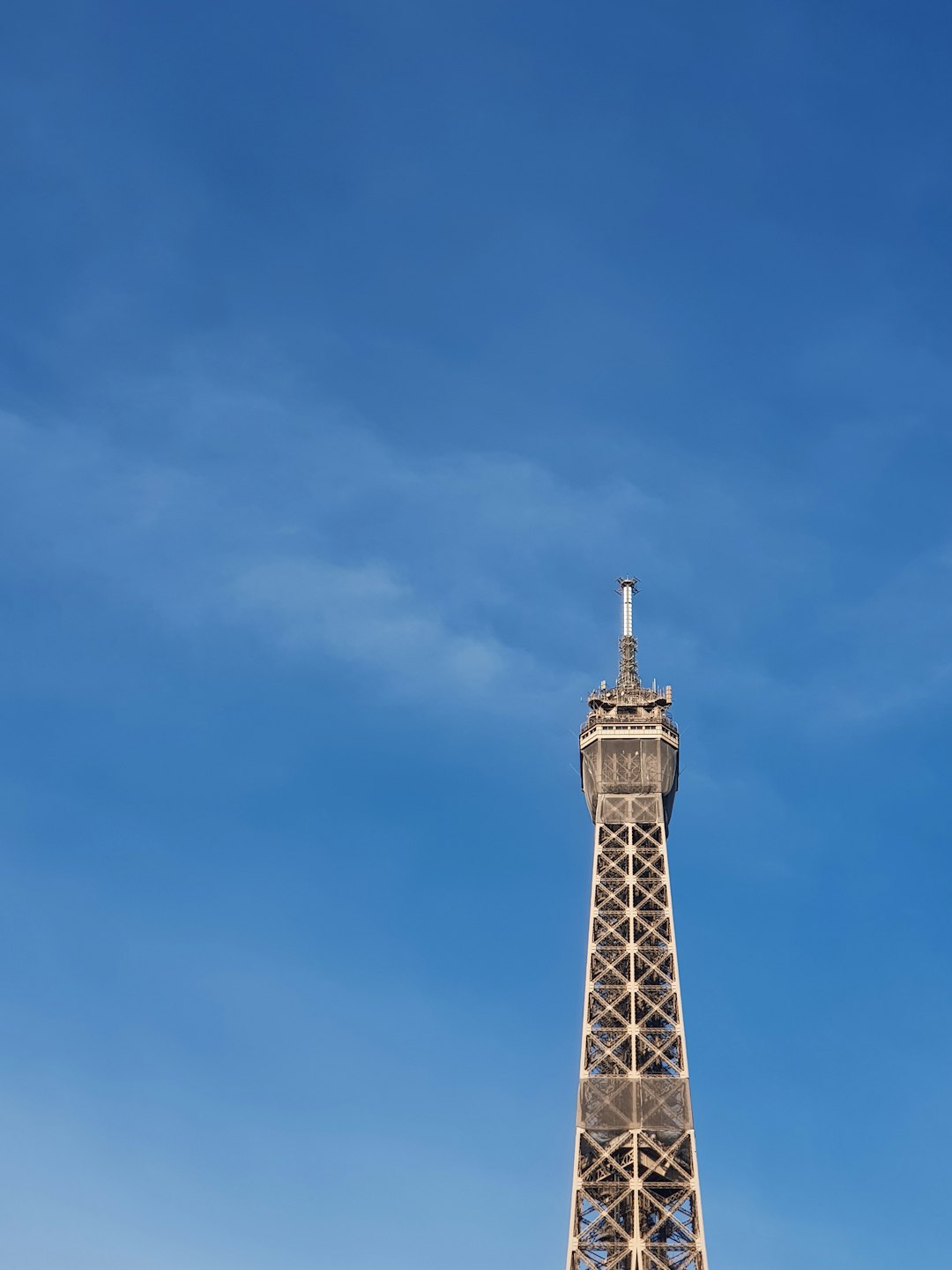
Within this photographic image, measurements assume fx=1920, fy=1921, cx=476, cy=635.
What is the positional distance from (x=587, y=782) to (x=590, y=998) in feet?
56.9

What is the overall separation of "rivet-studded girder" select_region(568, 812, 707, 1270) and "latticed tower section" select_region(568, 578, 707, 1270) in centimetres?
8

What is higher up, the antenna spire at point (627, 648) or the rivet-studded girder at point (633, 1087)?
the antenna spire at point (627, 648)

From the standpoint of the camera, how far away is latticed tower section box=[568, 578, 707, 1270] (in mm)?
117625

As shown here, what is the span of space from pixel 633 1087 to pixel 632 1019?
4956mm

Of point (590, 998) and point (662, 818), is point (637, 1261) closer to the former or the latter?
point (590, 998)

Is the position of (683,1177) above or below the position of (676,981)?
below

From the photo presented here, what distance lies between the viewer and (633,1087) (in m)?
122

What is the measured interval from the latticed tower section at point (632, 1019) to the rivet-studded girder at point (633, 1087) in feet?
0.25

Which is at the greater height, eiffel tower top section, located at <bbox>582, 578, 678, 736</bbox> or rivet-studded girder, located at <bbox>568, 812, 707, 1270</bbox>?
eiffel tower top section, located at <bbox>582, 578, 678, 736</bbox>

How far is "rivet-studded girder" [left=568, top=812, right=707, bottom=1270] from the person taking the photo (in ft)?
384

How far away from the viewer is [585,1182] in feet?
389

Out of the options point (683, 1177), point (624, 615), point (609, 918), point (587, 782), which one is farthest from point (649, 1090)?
point (624, 615)

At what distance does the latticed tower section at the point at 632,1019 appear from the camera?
118 m

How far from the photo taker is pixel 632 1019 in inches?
4919
